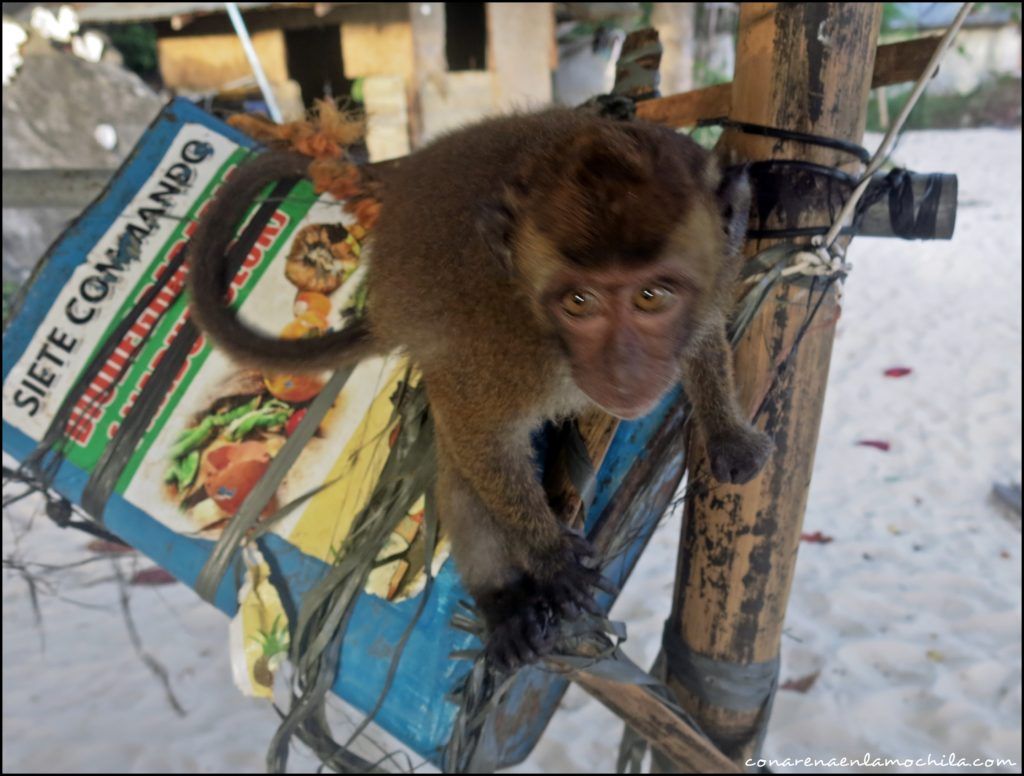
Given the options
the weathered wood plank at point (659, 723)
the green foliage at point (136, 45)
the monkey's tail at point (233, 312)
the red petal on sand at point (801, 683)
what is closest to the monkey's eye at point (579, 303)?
the monkey's tail at point (233, 312)

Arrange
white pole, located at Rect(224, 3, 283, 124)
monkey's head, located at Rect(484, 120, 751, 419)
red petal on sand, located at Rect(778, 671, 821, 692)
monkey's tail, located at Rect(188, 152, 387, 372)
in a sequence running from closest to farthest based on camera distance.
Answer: monkey's head, located at Rect(484, 120, 751, 419) → monkey's tail, located at Rect(188, 152, 387, 372) → red petal on sand, located at Rect(778, 671, 821, 692) → white pole, located at Rect(224, 3, 283, 124)

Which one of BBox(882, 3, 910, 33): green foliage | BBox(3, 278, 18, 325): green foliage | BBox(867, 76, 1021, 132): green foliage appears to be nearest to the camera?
BBox(3, 278, 18, 325): green foliage

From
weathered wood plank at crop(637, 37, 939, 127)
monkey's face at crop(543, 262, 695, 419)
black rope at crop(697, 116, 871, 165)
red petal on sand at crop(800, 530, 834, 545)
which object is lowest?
red petal on sand at crop(800, 530, 834, 545)

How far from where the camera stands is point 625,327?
1.34 meters

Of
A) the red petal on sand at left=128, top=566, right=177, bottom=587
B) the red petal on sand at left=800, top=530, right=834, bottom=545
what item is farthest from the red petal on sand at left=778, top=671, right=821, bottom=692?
the red petal on sand at left=128, top=566, right=177, bottom=587

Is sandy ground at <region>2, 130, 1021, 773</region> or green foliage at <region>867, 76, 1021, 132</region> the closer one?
Answer: sandy ground at <region>2, 130, 1021, 773</region>

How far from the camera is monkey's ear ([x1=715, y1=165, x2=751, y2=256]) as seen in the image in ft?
4.41

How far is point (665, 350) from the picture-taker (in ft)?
4.51

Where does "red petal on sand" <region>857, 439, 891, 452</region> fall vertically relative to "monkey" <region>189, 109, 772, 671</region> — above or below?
below

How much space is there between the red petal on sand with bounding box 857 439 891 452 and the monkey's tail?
3933 millimetres

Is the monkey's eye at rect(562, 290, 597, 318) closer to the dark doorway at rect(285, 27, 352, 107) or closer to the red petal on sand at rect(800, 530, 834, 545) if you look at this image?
the red petal on sand at rect(800, 530, 834, 545)

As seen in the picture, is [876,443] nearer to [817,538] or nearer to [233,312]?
[817,538]

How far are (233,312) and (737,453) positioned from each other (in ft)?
3.84

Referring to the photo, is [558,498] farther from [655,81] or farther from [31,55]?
[31,55]
